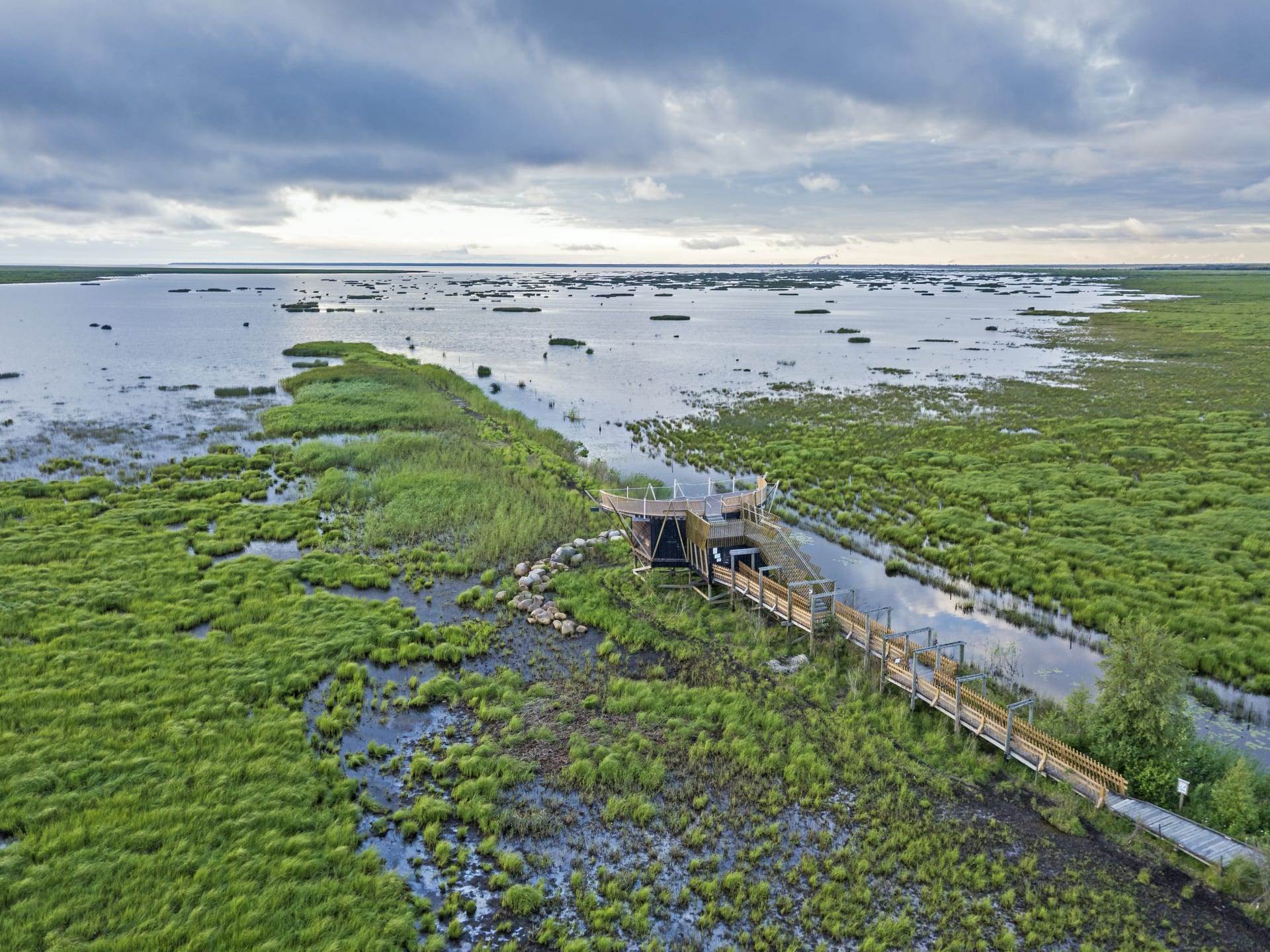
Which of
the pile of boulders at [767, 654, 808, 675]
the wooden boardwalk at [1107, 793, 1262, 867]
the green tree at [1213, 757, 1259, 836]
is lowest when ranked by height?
the pile of boulders at [767, 654, 808, 675]

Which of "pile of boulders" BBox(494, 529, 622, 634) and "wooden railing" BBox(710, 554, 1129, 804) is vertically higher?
"wooden railing" BBox(710, 554, 1129, 804)

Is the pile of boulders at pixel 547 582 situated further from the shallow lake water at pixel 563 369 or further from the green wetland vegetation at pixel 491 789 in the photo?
the shallow lake water at pixel 563 369

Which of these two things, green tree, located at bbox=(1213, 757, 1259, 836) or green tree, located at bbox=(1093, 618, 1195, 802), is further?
green tree, located at bbox=(1093, 618, 1195, 802)

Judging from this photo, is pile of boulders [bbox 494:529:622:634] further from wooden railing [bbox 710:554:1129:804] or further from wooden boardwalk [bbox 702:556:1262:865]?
wooden railing [bbox 710:554:1129:804]

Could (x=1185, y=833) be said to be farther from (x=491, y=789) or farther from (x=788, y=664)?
(x=491, y=789)

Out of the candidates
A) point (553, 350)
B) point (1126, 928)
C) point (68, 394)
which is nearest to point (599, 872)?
point (1126, 928)

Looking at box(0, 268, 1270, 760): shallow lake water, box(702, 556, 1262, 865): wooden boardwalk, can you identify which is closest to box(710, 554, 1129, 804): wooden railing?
box(702, 556, 1262, 865): wooden boardwalk
